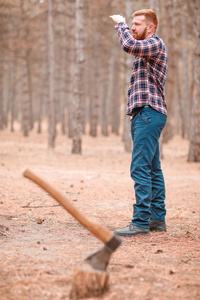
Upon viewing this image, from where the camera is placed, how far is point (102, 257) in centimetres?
265

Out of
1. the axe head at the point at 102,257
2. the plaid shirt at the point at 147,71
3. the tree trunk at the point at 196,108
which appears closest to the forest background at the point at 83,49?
the tree trunk at the point at 196,108

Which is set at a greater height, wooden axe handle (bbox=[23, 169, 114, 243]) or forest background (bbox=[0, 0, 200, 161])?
forest background (bbox=[0, 0, 200, 161])

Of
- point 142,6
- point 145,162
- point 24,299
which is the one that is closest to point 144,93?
point 145,162

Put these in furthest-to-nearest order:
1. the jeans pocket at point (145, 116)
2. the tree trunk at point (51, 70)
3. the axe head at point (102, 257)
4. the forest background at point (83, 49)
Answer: the tree trunk at point (51, 70) < the forest background at point (83, 49) < the jeans pocket at point (145, 116) < the axe head at point (102, 257)

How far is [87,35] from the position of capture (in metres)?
27.0

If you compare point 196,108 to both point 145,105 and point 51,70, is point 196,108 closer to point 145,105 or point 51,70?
point 51,70

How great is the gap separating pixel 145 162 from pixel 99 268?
5.58 feet

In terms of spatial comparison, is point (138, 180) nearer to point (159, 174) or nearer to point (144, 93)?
point (159, 174)

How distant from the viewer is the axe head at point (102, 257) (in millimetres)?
2609

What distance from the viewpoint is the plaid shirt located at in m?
3.96

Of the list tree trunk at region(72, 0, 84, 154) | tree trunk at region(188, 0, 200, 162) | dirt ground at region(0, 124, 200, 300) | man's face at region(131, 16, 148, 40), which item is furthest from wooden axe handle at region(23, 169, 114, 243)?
tree trunk at region(72, 0, 84, 154)

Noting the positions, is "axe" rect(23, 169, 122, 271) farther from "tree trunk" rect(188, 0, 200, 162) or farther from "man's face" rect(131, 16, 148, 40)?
"tree trunk" rect(188, 0, 200, 162)

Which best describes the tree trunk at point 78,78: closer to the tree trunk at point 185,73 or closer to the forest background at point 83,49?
the forest background at point 83,49

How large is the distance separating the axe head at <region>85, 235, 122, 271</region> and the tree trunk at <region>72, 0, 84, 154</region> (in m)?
10.9
